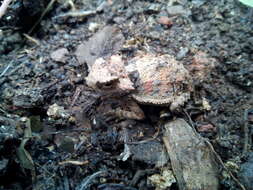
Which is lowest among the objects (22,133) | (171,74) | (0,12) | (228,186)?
(228,186)

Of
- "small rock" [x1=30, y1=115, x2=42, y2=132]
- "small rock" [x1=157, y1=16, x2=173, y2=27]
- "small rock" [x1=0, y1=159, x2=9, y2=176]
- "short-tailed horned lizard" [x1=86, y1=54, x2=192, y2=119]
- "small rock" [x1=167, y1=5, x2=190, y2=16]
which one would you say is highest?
"small rock" [x1=167, y1=5, x2=190, y2=16]

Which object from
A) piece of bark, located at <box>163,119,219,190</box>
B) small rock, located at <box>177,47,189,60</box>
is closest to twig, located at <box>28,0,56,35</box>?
small rock, located at <box>177,47,189,60</box>

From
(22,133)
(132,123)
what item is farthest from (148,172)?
(22,133)

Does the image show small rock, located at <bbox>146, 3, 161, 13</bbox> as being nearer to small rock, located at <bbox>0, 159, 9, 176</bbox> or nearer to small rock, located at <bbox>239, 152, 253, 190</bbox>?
small rock, located at <bbox>239, 152, 253, 190</bbox>

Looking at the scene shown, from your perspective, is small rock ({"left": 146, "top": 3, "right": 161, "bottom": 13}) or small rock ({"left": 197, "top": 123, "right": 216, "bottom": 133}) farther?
small rock ({"left": 146, "top": 3, "right": 161, "bottom": 13})

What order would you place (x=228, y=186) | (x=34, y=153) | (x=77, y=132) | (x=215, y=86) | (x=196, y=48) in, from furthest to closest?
(x=196, y=48) < (x=215, y=86) < (x=77, y=132) < (x=34, y=153) < (x=228, y=186)

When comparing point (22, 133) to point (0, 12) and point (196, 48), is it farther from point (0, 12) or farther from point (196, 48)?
point (196, 48)

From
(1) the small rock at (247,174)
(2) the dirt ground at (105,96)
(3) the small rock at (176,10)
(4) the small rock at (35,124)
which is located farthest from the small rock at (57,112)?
(3) the small rock at (176,10)

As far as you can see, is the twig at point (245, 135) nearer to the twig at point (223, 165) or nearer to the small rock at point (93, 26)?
the twig at point (223, 165)
